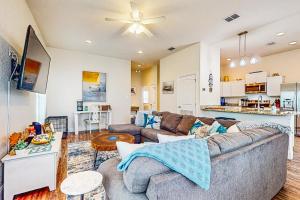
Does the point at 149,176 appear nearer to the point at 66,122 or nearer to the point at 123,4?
the point at 123,4

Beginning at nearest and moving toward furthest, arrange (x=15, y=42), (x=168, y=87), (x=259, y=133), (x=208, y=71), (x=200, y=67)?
(x=259, y=133)
(x=15, y=42)
(x=200, y=67)
(x=208, y=71)
(x=168, y=87)

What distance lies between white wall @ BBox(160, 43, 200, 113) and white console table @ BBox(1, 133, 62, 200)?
4.00 m

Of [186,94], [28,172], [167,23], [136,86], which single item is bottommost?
[28,172]

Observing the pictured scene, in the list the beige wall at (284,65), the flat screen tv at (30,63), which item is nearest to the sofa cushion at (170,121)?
→ the flat screen tv at (30,63)

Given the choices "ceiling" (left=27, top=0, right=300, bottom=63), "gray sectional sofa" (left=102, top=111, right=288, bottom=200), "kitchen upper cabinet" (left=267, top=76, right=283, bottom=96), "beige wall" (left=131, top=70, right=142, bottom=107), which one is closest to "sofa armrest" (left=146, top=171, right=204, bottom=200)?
"gray sectional sofa" (left=102, top=111, right=288, bottom=200)

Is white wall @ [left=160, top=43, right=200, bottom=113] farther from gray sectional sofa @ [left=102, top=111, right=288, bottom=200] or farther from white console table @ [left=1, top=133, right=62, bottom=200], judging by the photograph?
white console table @ [left=1, top=133, right=62, bottom=200]

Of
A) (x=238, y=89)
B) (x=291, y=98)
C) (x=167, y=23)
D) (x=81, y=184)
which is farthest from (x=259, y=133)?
(x=238, y=89)

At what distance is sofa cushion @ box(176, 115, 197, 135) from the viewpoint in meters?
3.14

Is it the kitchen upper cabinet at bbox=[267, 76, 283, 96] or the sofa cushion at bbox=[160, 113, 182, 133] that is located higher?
the kitchen upper cabinet at bbox=[267, 76, 283, 96]

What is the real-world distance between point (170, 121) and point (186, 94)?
1.81m

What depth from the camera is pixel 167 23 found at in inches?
139

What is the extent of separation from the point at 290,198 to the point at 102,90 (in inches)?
229

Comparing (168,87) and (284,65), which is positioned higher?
(284,65)

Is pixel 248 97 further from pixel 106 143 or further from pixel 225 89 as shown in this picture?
pixel 106 143
